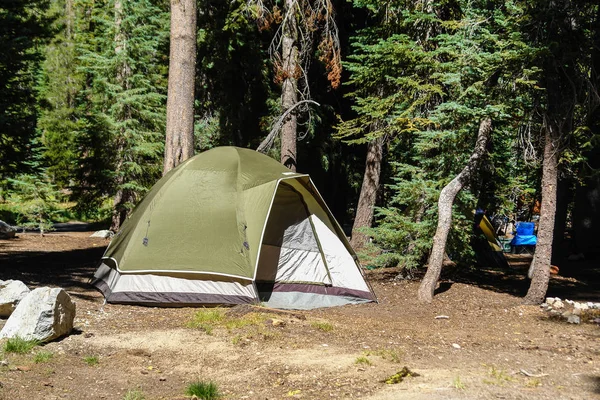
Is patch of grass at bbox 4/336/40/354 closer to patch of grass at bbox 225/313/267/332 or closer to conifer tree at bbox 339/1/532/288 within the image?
patch of grass at bbox 225/313/267/332

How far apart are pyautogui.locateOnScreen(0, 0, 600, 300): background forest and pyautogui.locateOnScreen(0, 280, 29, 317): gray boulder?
5153 mm

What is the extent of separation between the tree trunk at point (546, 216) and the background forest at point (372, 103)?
0.03 meters

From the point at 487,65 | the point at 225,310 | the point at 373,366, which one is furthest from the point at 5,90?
the point at 373,366

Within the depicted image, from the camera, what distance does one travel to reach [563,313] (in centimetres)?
912

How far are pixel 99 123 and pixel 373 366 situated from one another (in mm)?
13251

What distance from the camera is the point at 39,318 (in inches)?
263

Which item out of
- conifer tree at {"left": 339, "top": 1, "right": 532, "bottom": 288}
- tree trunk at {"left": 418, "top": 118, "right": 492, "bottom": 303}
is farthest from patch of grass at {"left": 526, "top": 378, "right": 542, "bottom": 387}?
conifer tree at {"left": 339, "top": 1, "right": 532, "bottom": 288}

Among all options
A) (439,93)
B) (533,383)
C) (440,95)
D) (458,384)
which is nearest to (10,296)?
(458,384)

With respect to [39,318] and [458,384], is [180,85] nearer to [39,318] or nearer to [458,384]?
[39,318]

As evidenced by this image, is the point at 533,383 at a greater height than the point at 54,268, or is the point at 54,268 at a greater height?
the point at 54,268

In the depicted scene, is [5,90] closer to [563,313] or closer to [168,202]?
[168,202]

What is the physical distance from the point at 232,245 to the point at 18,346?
3504 mm

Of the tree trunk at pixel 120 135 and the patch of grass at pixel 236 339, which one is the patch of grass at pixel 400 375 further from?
the tree trunk at pixel 120 135

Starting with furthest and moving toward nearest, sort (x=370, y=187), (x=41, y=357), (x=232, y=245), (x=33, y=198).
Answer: (x=33, y=198), (x=370, y=187), (x=232, y=245), (x=41, y=357)
